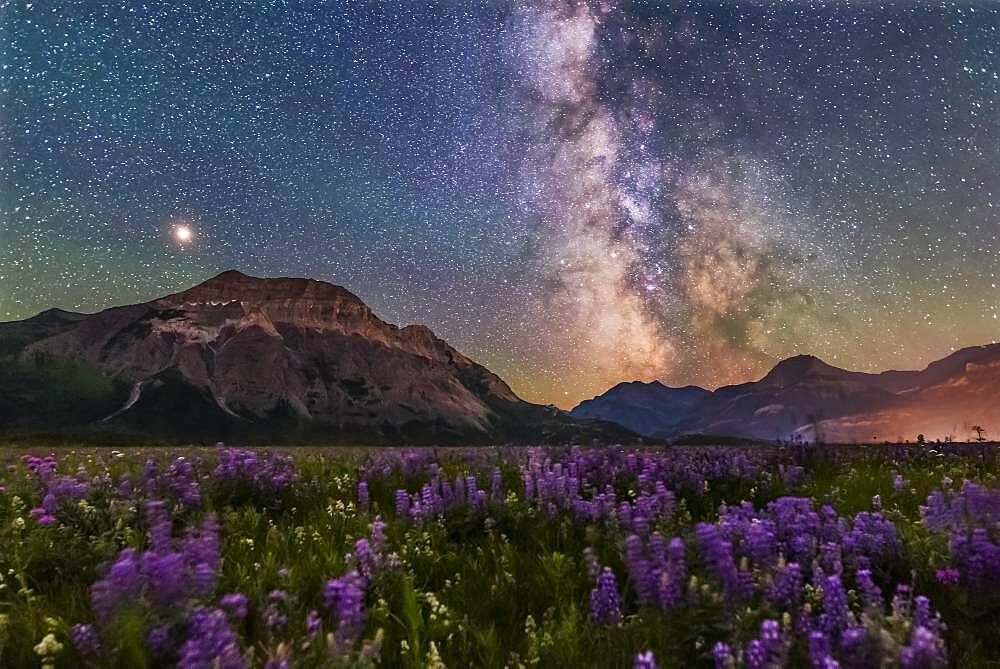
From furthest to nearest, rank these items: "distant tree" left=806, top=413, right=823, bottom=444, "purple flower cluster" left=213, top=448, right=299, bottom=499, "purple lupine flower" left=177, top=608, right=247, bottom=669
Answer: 1. "distant tree" left=806, top=413, right=823, bottom=444
2. "purple flower cluster" left=213, top=448, right=299, bottom=499
3. "purple lupine flower" left=177, top=608, right=247, bottom=669

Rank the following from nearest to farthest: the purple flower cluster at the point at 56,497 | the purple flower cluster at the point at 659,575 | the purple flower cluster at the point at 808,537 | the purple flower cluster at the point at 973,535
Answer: the purple flower cluster at the point at 659,575
the purple flower cluster at the point at 973,535
the purple flower cluster at the point at 808,537
the purple flower cluster at the point at 56,497

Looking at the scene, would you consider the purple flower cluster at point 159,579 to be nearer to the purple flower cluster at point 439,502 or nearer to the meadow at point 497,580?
the meadow at point 497,580

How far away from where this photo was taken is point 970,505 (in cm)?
490

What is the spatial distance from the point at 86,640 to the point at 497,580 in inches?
92.0

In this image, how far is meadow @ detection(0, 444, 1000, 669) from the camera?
2824 millimetres

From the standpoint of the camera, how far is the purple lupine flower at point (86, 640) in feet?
9.48

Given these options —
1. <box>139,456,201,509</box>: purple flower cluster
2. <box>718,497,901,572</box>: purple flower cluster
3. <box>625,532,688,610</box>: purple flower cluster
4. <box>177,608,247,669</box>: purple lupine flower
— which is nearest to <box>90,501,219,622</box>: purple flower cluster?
<box>177,608,247,669</box>: purple lupine flower

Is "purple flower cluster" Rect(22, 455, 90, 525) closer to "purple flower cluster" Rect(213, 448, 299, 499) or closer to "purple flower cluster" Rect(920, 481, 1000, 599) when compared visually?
"purple flower cluster" Rect(213, 448, 299, 499)

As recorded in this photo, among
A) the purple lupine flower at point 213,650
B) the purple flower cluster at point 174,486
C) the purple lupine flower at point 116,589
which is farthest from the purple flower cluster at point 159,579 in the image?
the purple flower cluster at point 174,486

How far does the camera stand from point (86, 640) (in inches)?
115

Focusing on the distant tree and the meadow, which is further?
the distant tree

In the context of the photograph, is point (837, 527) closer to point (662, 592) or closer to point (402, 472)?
point (662, 592)

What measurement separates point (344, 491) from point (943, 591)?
601cm

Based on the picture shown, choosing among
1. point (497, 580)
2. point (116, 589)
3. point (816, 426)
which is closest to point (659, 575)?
point (497, 580)
